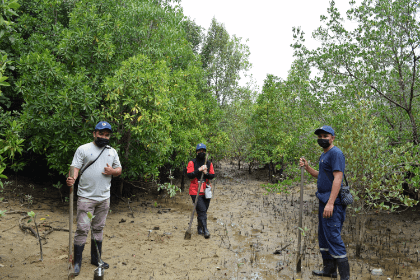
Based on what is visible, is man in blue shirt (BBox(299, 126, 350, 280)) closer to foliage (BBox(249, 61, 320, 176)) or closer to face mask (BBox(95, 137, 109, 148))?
face mask (BBox(95, 137, 109, 148))

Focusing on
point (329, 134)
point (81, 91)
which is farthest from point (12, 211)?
point (329, 134)

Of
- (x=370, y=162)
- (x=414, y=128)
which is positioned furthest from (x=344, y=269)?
(x=414, y=128)

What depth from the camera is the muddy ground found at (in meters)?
4.36

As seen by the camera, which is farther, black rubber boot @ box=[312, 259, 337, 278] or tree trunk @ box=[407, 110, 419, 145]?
tree trunk @ box=[407, 110, 419, 145]

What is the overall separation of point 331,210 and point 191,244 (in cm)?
309

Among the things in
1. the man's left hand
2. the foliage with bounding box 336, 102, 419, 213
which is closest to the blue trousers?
the man's left hand

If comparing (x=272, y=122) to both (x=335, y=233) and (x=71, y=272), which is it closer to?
(x=335, y=233)

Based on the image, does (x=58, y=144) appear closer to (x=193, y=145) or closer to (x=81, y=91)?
(x=81, y=91)

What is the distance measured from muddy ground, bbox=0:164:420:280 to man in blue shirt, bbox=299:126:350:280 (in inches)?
26.9

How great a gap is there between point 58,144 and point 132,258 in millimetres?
3343

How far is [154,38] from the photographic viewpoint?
28.2 ft

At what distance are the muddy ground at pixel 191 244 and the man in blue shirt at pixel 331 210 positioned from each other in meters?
0.68

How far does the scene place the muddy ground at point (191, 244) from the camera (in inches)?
172

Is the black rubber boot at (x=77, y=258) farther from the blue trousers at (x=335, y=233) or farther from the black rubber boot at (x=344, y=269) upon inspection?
the black rubber boot at (x=344, y=269)
